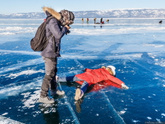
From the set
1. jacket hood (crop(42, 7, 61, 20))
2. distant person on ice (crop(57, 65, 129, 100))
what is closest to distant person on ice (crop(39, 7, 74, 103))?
jacket hood (crop(42, 7, 61, 20))

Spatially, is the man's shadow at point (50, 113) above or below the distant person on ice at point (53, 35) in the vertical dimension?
below

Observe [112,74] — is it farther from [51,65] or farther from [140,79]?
[51,65]

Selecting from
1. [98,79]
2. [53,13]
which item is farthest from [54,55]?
[98,79]

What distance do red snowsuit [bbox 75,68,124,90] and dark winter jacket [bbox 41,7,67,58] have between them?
1266 mm

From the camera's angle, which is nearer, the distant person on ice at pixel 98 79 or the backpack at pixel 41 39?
the backpack at pixel 41 39

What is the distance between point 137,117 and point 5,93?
8.71 ft

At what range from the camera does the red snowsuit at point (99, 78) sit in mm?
3782

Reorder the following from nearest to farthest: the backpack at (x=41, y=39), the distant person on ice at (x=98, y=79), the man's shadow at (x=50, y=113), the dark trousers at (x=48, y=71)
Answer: the man's shadow at (x=50, y=113) → the backpack at (x=41, y=39) → the dark trousers at (x=48, y=71) → the distant person on ice at (x=98, y=79)

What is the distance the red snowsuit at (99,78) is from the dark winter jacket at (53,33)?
127 centimetres

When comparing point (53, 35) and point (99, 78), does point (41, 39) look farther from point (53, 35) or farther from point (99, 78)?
point (99, 78)

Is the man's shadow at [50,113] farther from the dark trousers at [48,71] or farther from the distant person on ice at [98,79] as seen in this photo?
the distant person on ice at [98,79]

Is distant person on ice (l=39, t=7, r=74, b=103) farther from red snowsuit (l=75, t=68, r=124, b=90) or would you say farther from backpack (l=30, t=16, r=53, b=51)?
red snowsuit (l=75, t=68, r=124, b=90)

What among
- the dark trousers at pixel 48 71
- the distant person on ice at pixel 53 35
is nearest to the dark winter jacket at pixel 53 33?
the distant person on ice at pixel 53 35

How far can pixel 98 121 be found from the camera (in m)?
2.46
